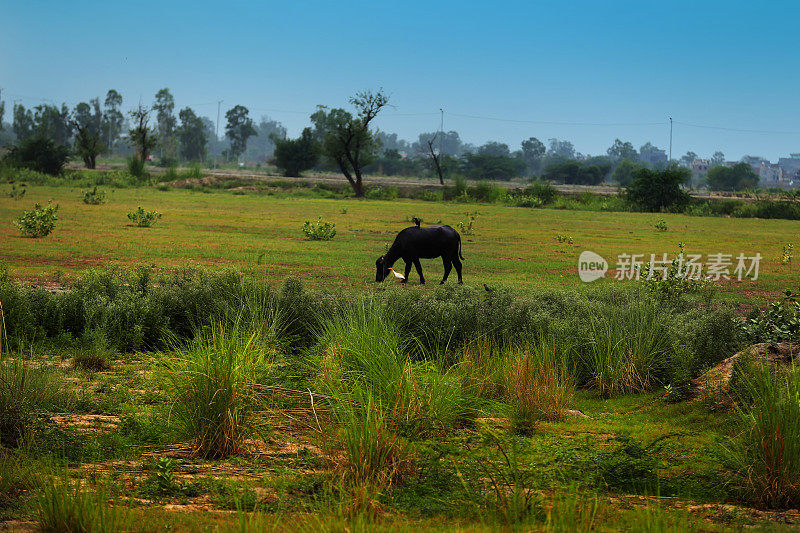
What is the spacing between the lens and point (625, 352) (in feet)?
31.0

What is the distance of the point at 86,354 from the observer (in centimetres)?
940

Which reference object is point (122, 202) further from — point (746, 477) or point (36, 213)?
point (746, 477)

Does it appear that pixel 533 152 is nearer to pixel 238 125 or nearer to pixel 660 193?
pixel 238 125

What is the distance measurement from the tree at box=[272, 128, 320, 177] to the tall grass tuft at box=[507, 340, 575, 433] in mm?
59409

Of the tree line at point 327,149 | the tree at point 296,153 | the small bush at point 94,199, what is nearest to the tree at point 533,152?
the tree line at point 327,149

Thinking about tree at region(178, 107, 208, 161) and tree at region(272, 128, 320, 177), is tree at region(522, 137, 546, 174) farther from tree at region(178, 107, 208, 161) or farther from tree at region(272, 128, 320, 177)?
tree at region(272, 128, 320, 177)

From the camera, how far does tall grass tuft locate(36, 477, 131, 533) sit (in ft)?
14.3

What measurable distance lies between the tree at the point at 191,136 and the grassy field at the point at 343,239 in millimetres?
74516

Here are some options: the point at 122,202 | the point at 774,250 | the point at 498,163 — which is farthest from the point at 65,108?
the point at 774,250

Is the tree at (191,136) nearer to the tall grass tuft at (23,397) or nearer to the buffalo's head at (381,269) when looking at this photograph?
the buffalo's head at (381,269)

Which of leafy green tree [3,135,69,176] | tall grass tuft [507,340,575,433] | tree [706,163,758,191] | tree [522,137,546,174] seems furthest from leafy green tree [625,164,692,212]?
tree [522,137,546,174]

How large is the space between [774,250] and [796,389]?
2033 centimetres

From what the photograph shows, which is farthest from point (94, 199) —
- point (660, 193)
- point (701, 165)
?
point (701, 165)

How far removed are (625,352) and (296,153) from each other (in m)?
59.6
